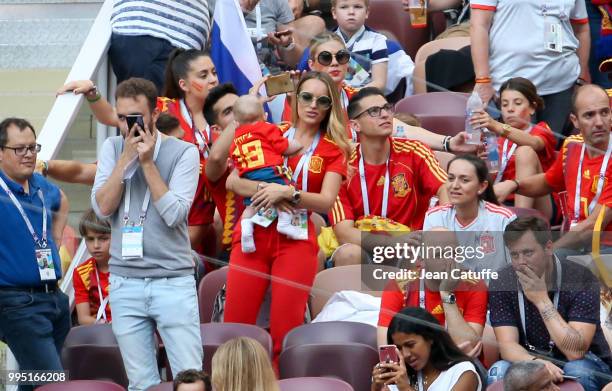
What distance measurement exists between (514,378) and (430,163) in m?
2.31

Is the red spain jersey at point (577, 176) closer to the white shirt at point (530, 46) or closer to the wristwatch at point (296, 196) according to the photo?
the white shirt at point (530, 46)

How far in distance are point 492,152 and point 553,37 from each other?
1166mm

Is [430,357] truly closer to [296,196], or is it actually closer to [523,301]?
[523,301]

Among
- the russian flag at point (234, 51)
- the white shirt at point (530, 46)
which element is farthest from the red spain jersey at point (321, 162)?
the white shirt at point (530, 46)

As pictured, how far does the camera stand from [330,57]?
30.9ft

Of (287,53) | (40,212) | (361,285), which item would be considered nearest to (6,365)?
(40,212)

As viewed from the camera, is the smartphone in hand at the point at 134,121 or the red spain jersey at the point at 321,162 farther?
the red spain jersey at the point at 321,162

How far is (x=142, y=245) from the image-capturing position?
715cm

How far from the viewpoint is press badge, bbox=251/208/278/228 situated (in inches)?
311

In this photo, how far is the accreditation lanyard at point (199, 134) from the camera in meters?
8.95

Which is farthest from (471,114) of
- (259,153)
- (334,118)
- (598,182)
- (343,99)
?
(259,153)

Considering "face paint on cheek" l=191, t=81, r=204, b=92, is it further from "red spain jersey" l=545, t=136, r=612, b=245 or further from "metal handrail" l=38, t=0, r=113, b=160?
"red spain jersey" l=545, t=136, r=612, b=245

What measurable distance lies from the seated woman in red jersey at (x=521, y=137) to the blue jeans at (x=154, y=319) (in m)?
2.58
